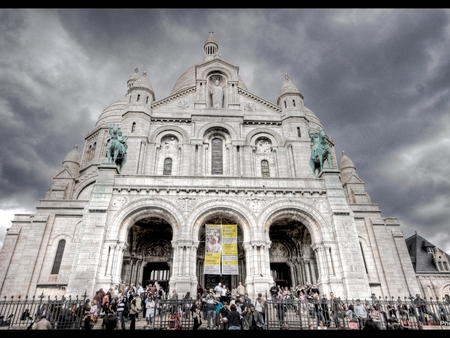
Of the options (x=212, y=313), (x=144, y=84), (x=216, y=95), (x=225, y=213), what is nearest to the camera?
(x=212, y=313)

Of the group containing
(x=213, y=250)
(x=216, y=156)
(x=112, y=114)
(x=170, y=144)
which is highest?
(x=112, y=114)

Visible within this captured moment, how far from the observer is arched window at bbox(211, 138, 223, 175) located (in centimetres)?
2520

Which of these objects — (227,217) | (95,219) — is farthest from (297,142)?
(95,219)

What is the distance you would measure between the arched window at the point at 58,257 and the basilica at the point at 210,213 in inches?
3.1

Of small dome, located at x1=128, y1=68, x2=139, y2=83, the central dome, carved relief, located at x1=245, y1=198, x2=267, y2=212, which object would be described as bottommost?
carved relief, located at x1=245, y1=198, x2=267, y2=212

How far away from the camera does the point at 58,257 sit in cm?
2288

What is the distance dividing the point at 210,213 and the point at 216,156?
8.67m

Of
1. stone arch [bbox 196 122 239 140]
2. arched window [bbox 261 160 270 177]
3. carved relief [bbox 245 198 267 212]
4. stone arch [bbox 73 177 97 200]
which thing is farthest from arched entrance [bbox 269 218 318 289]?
stone arch [bbox 73 177 97 200]

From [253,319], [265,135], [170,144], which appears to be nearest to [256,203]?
[253,319]

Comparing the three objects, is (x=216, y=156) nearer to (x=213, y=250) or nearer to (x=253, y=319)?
(x=213, y=250)

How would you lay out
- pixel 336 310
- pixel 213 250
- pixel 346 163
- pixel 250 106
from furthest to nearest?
pixel 346 163 < pixel 250 106 < pixel 213 250 < pixel 336 310

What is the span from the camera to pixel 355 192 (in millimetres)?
30188

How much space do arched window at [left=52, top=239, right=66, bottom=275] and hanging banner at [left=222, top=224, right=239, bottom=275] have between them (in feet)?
45.0

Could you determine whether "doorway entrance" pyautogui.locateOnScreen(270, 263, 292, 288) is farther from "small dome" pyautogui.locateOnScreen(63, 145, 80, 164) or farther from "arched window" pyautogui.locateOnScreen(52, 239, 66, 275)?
"small dome" pyautogui.locateOnScreen(63, 145, 80, 164)
